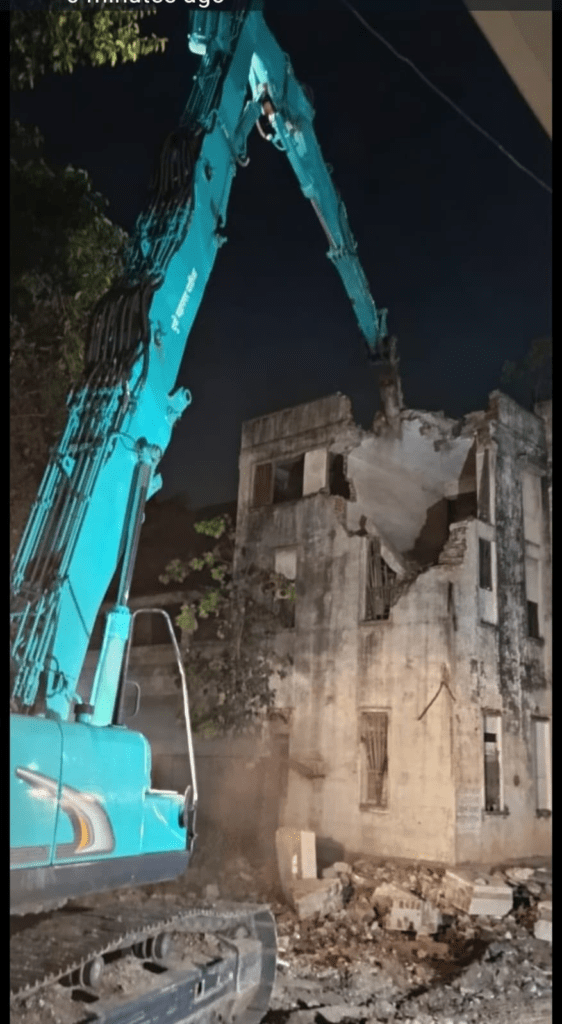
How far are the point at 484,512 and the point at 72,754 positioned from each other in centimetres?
1385

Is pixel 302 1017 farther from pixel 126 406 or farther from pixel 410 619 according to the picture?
pixel 410 619

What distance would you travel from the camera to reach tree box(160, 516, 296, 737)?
16891mm

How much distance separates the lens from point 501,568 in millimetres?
16625

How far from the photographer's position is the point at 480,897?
1219 centimetres

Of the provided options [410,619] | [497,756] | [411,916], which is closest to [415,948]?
[411,916]

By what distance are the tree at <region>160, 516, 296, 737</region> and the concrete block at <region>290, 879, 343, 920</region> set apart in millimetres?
4429

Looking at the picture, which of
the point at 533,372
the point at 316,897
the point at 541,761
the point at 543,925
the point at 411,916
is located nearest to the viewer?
the point at 543,925

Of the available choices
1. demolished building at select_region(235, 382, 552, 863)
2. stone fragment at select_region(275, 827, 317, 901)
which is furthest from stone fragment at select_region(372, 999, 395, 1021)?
demolished building at select_region(235, 382, 552, 863)

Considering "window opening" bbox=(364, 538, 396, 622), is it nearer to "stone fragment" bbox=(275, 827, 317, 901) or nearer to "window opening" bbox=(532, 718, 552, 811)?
"window opening" bbox=(532, 718, 552, 811)

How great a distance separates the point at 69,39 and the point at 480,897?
1204cm

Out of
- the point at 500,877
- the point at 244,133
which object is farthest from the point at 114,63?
the point at 500,877

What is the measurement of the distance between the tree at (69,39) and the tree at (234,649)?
11681mm

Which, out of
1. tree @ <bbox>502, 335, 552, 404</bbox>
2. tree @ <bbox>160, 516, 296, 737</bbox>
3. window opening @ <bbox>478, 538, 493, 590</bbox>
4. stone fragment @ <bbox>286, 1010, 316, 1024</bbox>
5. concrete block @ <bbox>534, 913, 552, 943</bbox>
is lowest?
concrete block @ <bbox>534, 913, 552, 943</bbox>

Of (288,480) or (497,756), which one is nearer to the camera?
(497,756)
